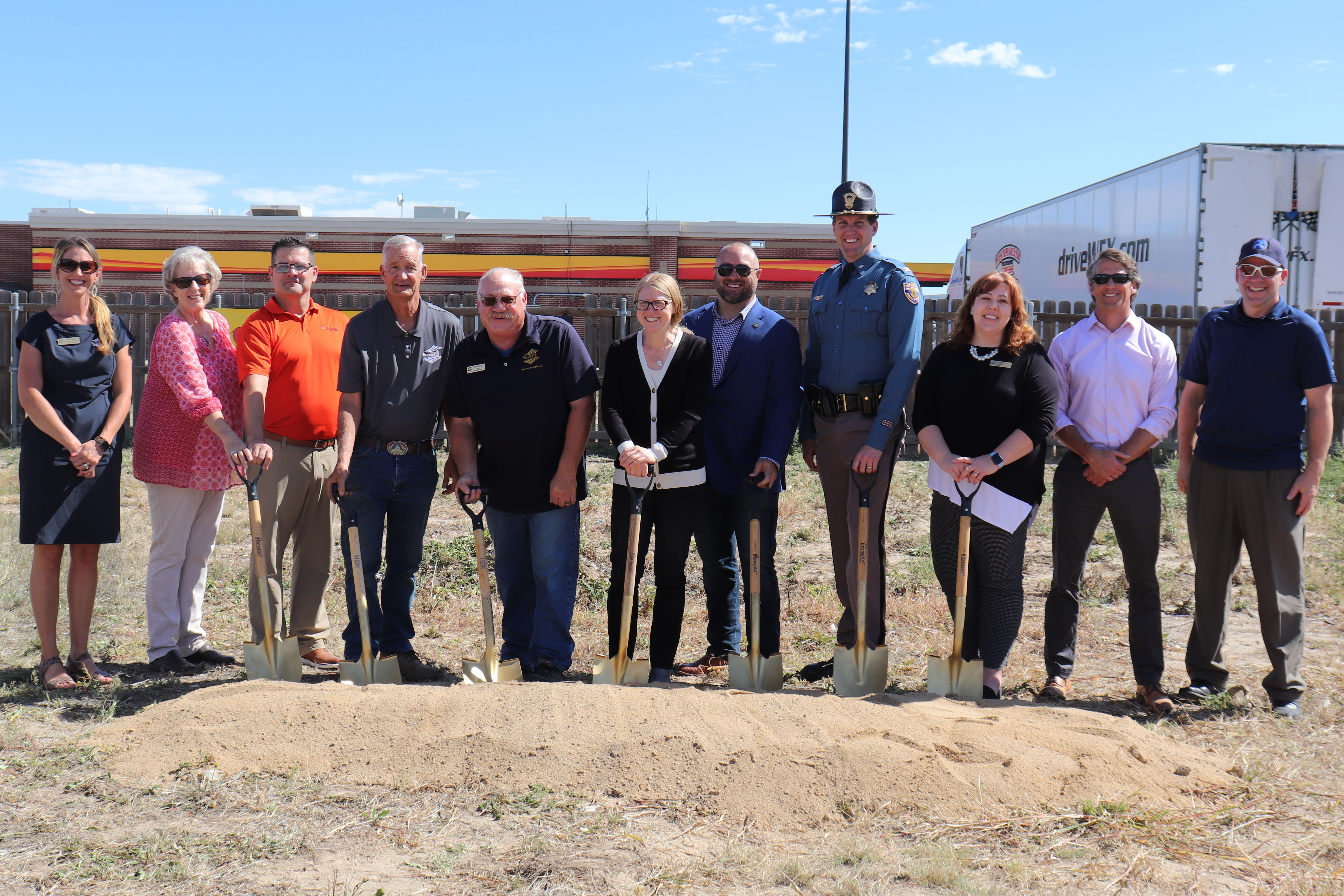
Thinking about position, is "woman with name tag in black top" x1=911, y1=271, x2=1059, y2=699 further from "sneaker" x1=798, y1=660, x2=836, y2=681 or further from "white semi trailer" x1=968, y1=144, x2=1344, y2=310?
"white semi trailer" x1=968, y1=144, x2=1344, y2=310

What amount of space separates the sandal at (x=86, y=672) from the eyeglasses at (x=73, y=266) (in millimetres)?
1885

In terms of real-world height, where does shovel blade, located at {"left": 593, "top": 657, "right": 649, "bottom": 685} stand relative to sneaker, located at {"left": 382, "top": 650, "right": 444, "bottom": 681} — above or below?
above

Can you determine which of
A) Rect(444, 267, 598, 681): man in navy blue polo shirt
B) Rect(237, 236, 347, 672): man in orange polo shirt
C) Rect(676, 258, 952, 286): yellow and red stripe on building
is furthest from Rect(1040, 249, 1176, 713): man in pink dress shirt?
Rect(676, 258, 952, 286): yellow and red stripe on building

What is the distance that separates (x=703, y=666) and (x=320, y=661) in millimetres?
2085

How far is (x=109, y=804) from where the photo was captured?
3.56 m

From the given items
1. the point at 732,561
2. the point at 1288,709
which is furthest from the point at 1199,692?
the point at 732,561

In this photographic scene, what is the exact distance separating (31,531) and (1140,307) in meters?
11.4

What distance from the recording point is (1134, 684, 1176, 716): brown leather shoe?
462 centimetres

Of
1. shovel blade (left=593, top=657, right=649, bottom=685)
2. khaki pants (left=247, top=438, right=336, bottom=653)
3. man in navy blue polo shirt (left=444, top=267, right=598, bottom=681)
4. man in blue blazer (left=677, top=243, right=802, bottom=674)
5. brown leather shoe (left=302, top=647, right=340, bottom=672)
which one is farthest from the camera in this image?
brown leather shoe (left=302, top=647, right=340, bottom=672)

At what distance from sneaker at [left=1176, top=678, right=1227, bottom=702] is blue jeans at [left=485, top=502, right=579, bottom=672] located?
9.82 ft

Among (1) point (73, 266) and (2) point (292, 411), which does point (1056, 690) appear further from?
(1) point (73, 266)

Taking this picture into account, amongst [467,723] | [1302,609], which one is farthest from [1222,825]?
[467,723]

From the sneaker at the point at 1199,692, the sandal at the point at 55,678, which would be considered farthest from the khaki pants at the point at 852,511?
the sandal at the point at 55,678

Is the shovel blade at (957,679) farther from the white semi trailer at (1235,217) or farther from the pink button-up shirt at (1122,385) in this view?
the white semi trailer at (1235,217)
